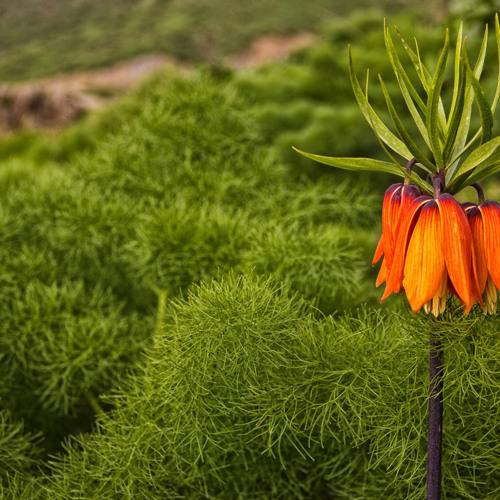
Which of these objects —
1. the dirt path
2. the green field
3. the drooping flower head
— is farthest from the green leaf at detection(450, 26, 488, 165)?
the dirt path

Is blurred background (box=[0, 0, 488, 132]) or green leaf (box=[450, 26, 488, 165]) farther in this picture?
blurred background (box=[0, 0, 488, 132])

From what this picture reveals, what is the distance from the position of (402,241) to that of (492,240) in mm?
78

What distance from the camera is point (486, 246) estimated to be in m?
0.49

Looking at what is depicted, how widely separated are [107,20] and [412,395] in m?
13.9

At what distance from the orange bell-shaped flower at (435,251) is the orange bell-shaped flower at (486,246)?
13 mm

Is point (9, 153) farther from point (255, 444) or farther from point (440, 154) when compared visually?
point (440, 154)

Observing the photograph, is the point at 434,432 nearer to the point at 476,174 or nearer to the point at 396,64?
the point at 476,174

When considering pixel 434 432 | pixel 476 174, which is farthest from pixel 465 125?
pixel 434 432

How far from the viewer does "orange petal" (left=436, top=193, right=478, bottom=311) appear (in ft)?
1.55

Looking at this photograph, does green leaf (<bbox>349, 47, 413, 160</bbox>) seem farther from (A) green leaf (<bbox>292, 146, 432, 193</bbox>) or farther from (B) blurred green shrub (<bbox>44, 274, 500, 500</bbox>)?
(B) blurred green shrub (<bbox>44, 274, 500, 500</bbox>)

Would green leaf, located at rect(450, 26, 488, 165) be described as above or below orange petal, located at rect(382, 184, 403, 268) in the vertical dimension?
above

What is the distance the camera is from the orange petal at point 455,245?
473 mm

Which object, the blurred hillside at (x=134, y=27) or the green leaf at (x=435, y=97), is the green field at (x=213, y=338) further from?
the blurred hillside at (x=134, y=27)

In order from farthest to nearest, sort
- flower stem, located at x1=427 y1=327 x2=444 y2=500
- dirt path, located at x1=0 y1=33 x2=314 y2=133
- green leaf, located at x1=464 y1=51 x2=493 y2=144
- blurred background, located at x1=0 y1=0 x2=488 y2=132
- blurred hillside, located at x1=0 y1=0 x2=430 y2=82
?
blurred hillside, located at x1=0 y1=0 x2=430 y2=82 → blurred background, located at x1=0 y1=0 x2=488 y2=132 → dirt path, located at x1=0 y1=33 x2=314 y2=133 → flower stem, located at x1=427 y1=327 x2=444 y2=500 → green leaf, located at x1=464 y1=51 x2=493 y2=144
